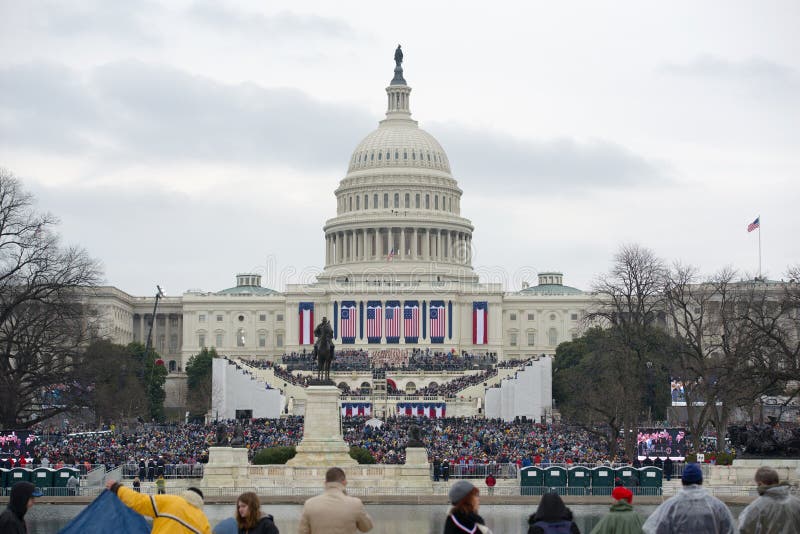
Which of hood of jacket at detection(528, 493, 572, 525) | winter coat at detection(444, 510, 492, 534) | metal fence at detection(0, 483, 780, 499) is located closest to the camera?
winter coat at detection(444, 510, 492, 534)

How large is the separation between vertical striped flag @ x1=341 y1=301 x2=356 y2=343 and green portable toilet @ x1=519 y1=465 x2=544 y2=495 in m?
105

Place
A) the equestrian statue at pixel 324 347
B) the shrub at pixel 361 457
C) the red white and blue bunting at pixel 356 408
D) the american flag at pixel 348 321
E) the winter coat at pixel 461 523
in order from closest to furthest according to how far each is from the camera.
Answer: the winter coat at pixel 461 523, the equestrian statue at pixel 324 347, the shrub at pixel 361 457, the red white and blue bunting at pixel 356 408, the american flag at pixel 348 321

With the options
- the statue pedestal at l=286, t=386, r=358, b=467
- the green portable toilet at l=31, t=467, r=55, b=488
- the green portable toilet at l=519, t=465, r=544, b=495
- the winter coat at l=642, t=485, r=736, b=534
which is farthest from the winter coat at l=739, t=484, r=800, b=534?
the statue pedestal at l=286, t=386, r=358, b=467

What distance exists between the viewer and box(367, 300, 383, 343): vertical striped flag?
16312cm

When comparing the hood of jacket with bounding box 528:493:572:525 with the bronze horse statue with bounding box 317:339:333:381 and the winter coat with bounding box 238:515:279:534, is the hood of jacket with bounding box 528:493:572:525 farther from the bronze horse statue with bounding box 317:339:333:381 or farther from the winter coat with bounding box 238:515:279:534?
the bronze horse statue with bounding box 317:339:333:381

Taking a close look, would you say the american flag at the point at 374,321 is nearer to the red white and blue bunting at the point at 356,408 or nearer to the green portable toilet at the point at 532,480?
the red white and blue bunting at the point at 356,408

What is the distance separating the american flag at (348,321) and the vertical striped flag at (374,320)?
160 cm

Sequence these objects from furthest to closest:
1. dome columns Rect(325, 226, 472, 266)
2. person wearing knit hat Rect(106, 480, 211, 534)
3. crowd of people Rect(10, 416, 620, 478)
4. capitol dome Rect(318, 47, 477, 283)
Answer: dome columns Rect(325, 226, 472, 266)
capitol dome Rect(318, 47, 477, 283)
crowd of people Rect(10, 416, 620, 478)
person wearing knit hat Rect(106, 480, 211, 534)

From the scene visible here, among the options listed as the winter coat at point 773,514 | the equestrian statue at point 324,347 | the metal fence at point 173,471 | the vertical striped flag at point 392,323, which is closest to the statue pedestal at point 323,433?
the equestrian statue at point 324,347

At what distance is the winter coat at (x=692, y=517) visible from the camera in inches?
747

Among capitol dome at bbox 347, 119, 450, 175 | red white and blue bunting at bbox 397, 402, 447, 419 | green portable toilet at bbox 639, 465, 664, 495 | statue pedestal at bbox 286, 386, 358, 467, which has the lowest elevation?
green portable toilet at bbox 639, 465, 664, 495

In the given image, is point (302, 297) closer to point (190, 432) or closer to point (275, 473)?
point (190, 432)

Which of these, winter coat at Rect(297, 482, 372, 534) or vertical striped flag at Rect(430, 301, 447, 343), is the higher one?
vertical striped flag at Rect(430, 301, 447, 343)

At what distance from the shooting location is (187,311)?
18325 cm
